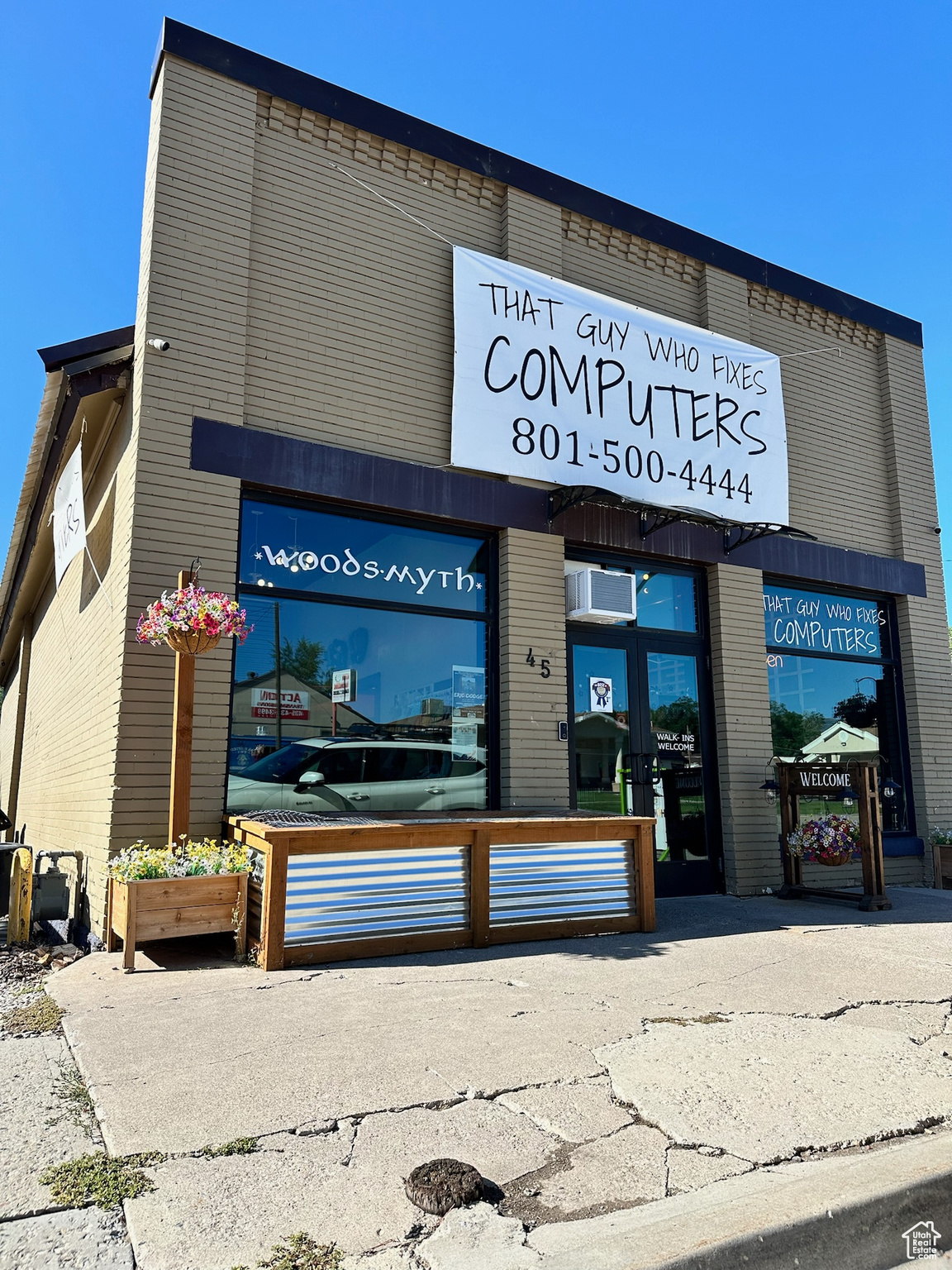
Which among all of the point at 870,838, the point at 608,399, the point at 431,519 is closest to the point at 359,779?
the point at 431,519

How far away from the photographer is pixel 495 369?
8625 mm

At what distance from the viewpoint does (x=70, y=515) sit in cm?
835

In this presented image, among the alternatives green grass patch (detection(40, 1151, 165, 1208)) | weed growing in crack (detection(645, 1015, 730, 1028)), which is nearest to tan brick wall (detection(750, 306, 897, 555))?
weed growing in crack (detection(645, 1015, 730, 1028))

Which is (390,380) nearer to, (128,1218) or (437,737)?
(437,737)

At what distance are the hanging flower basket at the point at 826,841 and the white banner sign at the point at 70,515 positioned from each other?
7262 millimetres

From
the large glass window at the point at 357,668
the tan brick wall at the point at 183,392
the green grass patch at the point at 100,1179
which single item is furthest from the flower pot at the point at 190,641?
the green grass patch at the point at 100,1179

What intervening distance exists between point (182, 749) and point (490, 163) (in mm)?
6669

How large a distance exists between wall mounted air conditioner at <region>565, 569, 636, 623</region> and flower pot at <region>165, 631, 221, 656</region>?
375 cm

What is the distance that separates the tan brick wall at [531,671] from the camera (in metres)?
8.12

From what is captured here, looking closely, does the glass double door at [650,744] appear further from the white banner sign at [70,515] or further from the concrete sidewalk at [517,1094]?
the white banner sign at [70,515]

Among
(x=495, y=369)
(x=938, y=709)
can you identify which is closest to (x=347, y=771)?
(x=495, y=369)

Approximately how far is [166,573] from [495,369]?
3800 millimetres

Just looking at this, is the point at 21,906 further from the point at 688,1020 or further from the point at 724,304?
the point at 724,304

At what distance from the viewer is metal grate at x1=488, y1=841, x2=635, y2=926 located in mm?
6332
